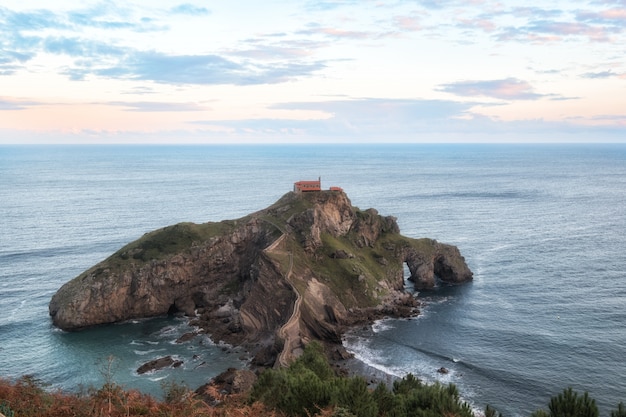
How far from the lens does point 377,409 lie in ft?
142

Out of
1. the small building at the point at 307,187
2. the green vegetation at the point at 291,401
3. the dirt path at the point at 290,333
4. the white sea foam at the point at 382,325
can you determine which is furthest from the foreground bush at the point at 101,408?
the small building at the point at 307,187

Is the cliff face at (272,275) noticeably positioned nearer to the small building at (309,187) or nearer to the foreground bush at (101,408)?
the small building at (309,187)

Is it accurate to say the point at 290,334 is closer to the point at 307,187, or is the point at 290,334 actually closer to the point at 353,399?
the point at 353,399

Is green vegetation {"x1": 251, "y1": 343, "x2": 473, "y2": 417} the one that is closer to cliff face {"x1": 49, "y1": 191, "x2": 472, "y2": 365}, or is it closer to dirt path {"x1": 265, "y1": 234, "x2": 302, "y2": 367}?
dirt path {"x1": 265, "y1": 234, "x2": 302, "y2": 367}

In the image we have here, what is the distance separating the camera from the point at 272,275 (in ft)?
303

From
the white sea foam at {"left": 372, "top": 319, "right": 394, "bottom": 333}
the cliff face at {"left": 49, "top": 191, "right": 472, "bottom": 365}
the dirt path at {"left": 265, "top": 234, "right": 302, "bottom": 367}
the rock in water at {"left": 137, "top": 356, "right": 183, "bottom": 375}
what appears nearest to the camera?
the dirt path at {"left": 265, "top": 234, "right": 302, "bottom": 367}

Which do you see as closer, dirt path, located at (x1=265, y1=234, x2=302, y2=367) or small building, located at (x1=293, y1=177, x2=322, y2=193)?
dirt path, located at (x1=265, y1=234, x2=302, y2=367)

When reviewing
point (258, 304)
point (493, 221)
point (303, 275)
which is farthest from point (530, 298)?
point (493, 221)

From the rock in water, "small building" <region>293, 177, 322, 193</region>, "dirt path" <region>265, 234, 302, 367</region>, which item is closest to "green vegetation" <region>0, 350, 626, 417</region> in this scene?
"dirt path" <region>265, 234, 302, 367</region>

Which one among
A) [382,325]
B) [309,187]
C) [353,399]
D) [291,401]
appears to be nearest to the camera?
[291,401]

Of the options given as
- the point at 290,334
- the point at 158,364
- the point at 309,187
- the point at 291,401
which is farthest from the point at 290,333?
the point at 309,187

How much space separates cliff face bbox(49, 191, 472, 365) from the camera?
8800 centimetres

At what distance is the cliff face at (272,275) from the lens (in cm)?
8800

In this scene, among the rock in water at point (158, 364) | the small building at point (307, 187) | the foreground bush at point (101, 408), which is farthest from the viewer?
the small building at point (307, 187)
